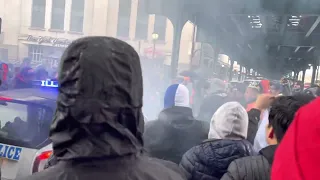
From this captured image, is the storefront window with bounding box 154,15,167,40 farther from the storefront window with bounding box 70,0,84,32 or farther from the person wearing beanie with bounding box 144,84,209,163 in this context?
the person wearing beanie with bounding box 144,84,209,163

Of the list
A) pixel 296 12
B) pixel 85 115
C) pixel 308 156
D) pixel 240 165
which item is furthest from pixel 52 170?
pixel 296 12

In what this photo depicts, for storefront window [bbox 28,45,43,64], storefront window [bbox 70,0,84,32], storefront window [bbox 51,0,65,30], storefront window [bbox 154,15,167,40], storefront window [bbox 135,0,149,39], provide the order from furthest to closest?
1. storefront window [bbox 28,45,43,64]
2. storefront window [bbox 51,0,65,30]
3. storefront window [bbox 154,15,167,40]
4. storefront window [bbox 70,0,84,32]
5. storefront window [bbox 135,0,149,39]

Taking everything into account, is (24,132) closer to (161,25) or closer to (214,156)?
(214,156)

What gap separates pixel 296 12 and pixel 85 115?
3954 mm

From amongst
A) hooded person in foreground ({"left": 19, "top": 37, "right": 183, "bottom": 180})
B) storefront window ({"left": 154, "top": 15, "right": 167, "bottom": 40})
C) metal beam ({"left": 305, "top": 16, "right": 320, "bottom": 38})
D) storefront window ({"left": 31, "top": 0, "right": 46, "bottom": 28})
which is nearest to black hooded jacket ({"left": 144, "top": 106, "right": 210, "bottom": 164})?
hooded person in foreground ({"left": 19, "top": 37, "right": 183, "bottom": 180})

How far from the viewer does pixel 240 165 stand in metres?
1.71

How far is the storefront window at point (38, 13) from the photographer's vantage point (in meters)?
21.2

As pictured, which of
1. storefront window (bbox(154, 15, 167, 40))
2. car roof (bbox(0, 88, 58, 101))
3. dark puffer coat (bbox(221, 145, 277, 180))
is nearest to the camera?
dark puffer coat (bbox(221, 145, 277, 180))

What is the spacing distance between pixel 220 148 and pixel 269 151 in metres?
0.34

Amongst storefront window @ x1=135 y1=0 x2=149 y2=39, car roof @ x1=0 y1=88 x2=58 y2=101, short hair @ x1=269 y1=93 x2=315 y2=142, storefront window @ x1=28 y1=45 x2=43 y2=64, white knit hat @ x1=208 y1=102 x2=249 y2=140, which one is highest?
storefront window @ x1=135 y1=0 x2=149 y2=39

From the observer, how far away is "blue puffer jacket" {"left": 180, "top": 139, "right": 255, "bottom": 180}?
6.55ft

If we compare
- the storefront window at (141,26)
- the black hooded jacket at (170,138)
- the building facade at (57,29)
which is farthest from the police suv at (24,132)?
the building facade at (57,29)

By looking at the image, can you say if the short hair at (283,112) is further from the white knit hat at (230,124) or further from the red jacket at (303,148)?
the red jacket at (303,148)

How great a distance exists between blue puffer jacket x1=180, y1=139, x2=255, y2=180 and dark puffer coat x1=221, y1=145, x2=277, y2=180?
26 cm
